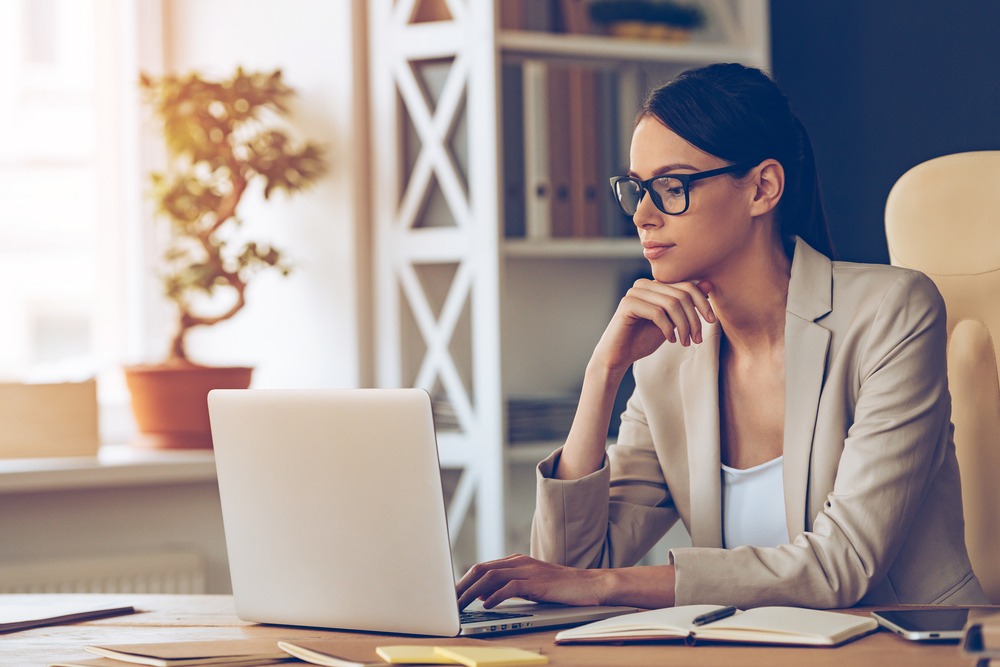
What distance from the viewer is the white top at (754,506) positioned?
165 cm

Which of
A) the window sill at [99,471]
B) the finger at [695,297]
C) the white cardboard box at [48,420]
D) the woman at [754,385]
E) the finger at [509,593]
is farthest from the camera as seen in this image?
the white cardboard box at [48,420]

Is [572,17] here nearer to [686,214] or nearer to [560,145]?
[560,145]

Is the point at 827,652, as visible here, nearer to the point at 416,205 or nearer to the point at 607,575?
the point at 607,575

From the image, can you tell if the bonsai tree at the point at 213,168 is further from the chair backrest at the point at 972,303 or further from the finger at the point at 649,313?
the chair backrest at the point at 972,303

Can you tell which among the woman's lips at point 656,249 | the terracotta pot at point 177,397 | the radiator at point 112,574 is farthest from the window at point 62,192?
the woman's lips at point 656,249

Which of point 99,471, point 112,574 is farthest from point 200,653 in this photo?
point 112,574

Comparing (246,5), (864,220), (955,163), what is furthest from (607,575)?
(246,5)

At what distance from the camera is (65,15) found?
302 cm

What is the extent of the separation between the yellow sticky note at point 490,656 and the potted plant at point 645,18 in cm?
203

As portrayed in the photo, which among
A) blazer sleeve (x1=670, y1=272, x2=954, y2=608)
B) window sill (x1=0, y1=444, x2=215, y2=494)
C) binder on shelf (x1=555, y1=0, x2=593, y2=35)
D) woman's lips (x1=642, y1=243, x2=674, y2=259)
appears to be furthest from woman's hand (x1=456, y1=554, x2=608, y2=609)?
binder on shelf (x1=555, y1=0, x2=593, y2=35)

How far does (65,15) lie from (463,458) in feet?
5.11

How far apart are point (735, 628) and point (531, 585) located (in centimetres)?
28

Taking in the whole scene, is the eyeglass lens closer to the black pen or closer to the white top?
the white top

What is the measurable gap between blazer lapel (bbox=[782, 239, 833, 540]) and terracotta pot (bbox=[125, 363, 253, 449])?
152 centimetres
